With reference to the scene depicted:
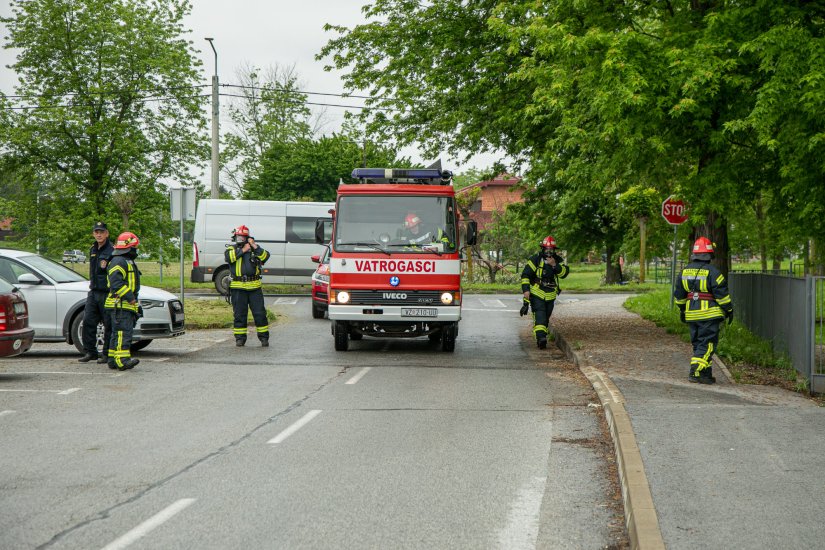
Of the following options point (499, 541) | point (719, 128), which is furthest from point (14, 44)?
point (499, 541)

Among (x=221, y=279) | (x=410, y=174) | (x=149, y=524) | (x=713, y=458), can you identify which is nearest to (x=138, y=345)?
(x=410, y=174)

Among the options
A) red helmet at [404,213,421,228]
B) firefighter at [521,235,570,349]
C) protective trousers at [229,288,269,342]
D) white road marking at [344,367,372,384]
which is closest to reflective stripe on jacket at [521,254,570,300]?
firefighter at [521,235,570,349]

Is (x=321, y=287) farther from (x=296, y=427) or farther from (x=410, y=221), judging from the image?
(x=296, y=427)

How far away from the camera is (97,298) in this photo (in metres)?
13.5

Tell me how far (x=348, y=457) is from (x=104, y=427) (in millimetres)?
2637

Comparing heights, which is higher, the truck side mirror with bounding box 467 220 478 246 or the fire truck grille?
the truck side mirror with bounding box 467 220 478 246

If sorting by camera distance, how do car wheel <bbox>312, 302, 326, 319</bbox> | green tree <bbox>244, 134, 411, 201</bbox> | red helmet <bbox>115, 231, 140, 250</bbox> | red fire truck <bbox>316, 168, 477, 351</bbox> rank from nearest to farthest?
red helmet <bbox>115, 231, 140, 250</bbox> < red fire truck <bbox>316, 168, 477, 351</bbox> < car wheel <bbox>312, 302, 326, 319</bbox> < green tree <bbox>244, 134, 411, 201</bbox>

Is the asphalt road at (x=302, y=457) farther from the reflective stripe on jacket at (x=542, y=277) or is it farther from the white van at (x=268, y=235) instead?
the white van at (x=268, y=235)

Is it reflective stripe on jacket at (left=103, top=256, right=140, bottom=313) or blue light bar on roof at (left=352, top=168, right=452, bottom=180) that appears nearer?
reflective stripe on jacket at (left=103, top=256, right=140, bottom=313)

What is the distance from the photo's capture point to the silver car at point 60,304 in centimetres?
1409

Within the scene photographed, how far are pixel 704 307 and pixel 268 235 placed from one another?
20.3m

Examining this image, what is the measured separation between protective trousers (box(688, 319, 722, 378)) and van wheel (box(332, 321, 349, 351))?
5976mm

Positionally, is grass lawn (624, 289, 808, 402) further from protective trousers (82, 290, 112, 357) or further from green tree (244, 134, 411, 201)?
green tree (244, 134, 411, 201)

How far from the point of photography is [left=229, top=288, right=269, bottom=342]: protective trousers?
15984 millimetres
